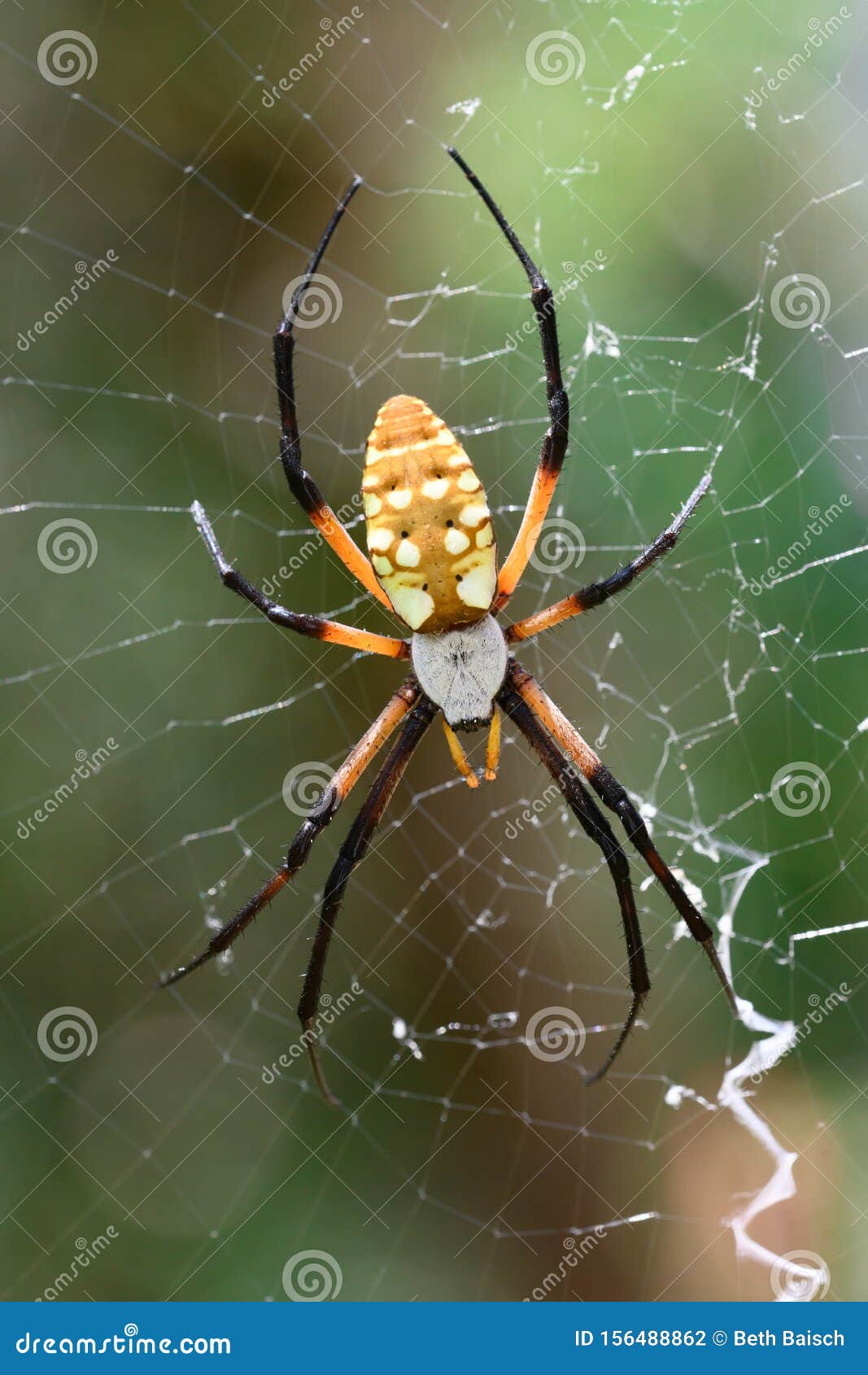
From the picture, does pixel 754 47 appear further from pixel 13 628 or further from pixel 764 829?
pixel 13 628

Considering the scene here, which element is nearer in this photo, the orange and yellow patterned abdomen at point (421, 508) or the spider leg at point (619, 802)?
the orange and yellow patterned abdomen at point (421, 508)

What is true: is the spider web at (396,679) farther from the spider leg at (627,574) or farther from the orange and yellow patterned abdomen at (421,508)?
the orange and yellow patterned abdomen at (421,508)

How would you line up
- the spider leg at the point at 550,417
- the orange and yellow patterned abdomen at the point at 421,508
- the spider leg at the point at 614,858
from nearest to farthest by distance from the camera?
the orange and yellow patterned abdomen at the point at 421,508 < the spider leg at the point at 550,417 < the spider leg at the point at 614,858

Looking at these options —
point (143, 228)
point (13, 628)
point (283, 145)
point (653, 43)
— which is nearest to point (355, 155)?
point (283, 145)

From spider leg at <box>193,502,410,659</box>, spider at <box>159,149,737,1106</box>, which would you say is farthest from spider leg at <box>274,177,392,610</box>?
spider leg at <box>193,502,410,659</box>

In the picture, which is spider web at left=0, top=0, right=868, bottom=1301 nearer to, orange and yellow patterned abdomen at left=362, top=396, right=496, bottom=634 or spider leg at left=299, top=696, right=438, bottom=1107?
spider leg at left=299, top=696, right=438, bottom=1107

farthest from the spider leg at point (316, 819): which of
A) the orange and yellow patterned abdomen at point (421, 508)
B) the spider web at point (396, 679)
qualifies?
the spider web at point (396, 679)

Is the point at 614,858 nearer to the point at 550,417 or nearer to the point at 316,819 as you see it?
the point at 316,819
